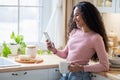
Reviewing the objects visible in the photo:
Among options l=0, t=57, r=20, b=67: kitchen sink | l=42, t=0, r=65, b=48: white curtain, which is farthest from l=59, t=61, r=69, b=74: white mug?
l=42, t=0, r=65, b=48: white curtain

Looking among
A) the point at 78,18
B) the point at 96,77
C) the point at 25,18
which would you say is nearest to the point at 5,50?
the point at 25,18

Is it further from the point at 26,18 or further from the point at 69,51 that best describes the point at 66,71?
the point at 26,18

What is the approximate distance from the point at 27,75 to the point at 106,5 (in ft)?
3.42

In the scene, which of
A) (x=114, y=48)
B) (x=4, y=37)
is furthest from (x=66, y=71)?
(x=4, y=37)

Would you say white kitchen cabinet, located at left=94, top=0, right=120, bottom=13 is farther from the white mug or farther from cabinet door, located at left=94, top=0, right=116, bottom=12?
the white mug

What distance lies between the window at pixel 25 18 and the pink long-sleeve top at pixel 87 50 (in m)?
0.95

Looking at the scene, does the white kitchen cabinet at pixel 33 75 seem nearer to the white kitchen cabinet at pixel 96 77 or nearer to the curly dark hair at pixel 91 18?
the white kitchen cabinet at pixel 96 77

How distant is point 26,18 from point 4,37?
34 cm

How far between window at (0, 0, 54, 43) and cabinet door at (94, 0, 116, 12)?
2.37ft

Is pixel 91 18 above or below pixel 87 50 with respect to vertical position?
above

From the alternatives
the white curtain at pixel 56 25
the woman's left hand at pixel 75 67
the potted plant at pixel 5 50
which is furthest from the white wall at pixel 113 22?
the potted plant at pixel 5 50

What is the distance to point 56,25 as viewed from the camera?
352 cm

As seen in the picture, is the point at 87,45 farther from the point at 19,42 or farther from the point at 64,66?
the point at 19,42

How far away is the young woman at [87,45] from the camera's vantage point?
239cm
